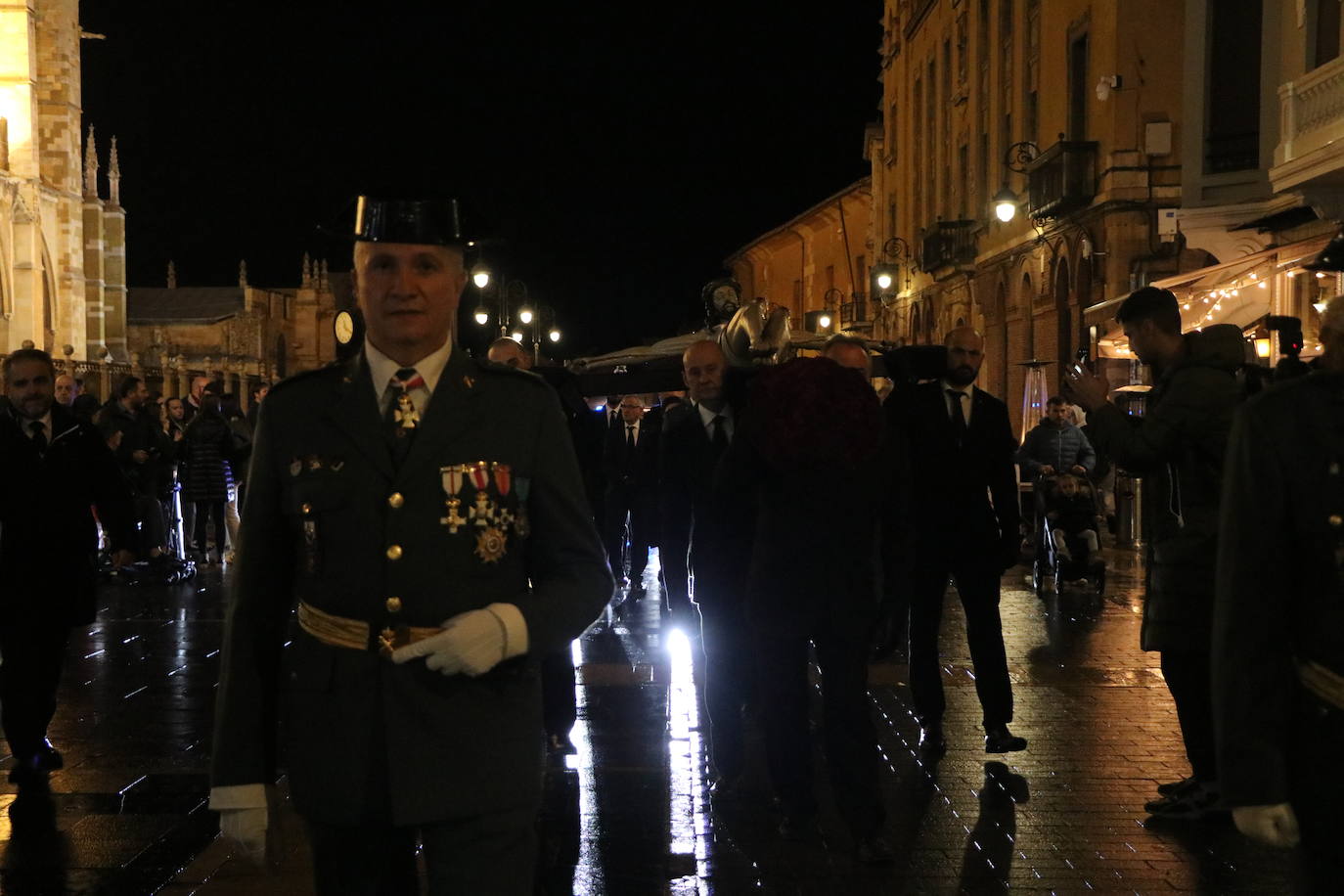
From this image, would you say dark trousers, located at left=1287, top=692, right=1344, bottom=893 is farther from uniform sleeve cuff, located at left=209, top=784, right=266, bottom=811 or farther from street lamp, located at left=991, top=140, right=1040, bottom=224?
street lamp, located at left=991, top=140, right=1040, bottom=224

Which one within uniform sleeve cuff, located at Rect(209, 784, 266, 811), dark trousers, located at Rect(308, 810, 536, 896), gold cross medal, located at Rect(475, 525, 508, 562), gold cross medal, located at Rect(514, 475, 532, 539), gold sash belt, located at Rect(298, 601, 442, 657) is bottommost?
dark trousers, located at Rect(308, 810, 536, 896)

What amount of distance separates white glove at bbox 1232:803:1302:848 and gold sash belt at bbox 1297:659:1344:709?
199mm

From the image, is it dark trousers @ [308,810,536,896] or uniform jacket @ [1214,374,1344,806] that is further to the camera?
dark trousers @ [308,810,536,896]

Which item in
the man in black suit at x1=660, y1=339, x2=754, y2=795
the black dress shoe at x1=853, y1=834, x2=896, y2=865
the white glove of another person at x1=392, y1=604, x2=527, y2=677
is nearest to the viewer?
the white glove of another person at x1=392, y1=604, x2=527, y2=677

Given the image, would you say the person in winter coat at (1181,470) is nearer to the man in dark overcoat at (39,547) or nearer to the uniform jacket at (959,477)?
the uniform jacket at (959,477)

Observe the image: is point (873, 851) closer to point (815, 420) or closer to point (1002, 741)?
point (815, 420)

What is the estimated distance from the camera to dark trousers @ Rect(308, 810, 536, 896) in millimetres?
3207

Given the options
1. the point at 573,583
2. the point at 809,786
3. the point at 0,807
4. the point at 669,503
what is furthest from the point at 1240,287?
the point at 573,583

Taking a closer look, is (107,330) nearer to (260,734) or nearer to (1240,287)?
(1240,287)

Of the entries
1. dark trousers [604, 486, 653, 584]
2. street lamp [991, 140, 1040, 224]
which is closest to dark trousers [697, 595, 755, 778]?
dark trousers [604, 486, 653, 584]

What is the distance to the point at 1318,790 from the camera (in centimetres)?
295

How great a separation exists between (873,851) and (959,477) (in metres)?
2.48

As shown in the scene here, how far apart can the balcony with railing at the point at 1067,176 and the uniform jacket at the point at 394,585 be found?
24556 millimetres

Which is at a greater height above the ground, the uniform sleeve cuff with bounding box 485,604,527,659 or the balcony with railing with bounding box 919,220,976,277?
the balcony with railing with bounding box 919,220,976,277
